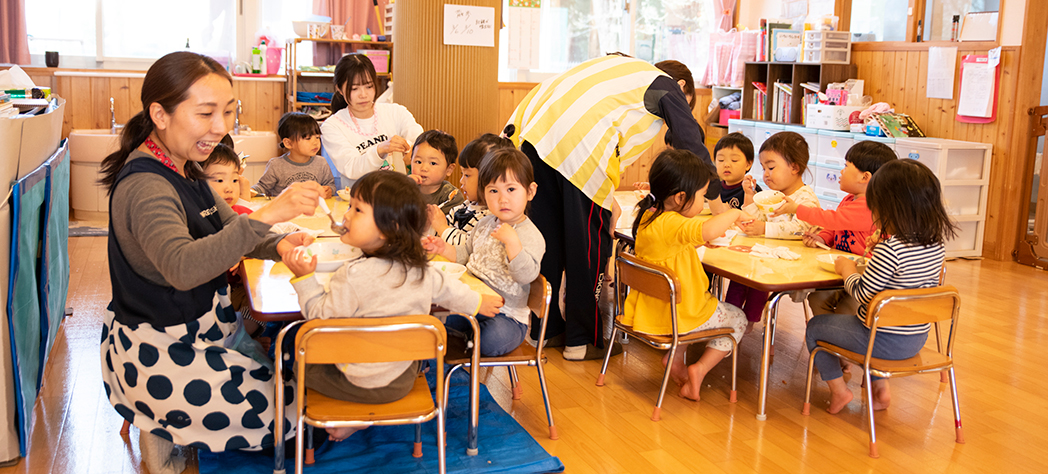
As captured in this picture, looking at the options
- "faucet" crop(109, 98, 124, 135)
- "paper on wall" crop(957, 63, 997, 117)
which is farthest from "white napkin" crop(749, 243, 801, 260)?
"faucet" crop(109, 98, 124, 135)

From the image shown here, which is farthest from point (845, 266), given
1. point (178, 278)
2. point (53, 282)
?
point (53, 282)

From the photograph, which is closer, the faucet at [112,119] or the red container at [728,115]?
the faucet at [112,119]

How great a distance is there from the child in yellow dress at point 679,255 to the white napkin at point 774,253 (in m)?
0.21

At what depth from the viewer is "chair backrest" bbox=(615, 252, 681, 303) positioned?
8.21 ft

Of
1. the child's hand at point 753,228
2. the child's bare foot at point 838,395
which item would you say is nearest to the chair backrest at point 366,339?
the child's bare foot at point 838,395

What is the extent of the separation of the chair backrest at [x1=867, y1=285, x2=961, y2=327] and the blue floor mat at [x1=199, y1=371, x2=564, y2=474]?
1.01 m

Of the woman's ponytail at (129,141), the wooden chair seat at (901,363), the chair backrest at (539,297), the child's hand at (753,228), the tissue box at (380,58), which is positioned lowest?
the wooden chair seat at (901,363)

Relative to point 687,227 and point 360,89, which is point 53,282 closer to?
point 360,89

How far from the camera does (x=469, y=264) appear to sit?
2510 mm

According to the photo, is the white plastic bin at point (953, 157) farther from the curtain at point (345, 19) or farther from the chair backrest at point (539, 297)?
the curtain at point (345, 19)

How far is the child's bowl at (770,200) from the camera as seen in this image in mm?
3225

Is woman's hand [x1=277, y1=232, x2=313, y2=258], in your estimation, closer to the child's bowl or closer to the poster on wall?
the child's bowl

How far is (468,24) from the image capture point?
4.02m

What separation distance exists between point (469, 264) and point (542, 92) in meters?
0.99
